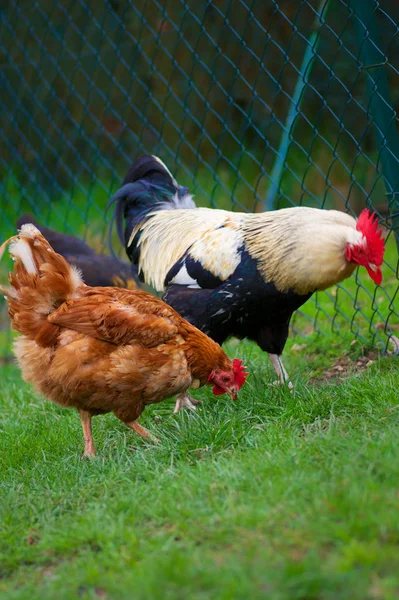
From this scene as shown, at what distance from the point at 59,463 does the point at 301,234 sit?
2.05 meters

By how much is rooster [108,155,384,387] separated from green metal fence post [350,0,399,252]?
431 mm

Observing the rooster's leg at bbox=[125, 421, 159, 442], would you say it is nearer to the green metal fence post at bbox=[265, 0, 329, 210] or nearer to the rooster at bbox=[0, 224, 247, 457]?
the rooster at bbox=[0, 224, 247, 457]

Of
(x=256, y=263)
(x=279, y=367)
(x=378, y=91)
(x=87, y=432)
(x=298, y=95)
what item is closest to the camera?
(x=87, y=432)

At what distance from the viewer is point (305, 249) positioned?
4574mm

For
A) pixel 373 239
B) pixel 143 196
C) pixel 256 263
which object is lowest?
pixel 256 263

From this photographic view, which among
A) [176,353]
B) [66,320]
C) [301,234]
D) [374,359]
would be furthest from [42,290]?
[374,359]

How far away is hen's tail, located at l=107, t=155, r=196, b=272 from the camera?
19.3ft

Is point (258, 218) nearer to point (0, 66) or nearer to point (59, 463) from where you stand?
point (59, 463)

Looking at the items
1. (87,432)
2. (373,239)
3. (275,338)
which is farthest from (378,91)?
(87,432)

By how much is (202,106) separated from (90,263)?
521cm

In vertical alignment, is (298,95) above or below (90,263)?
above

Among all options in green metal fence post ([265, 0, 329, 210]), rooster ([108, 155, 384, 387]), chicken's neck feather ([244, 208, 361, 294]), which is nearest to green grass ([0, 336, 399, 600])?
rooster ([108, 155, 384, 387])

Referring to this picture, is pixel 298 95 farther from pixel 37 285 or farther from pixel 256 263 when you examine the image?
pixel 37 285

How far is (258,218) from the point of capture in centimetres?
500
